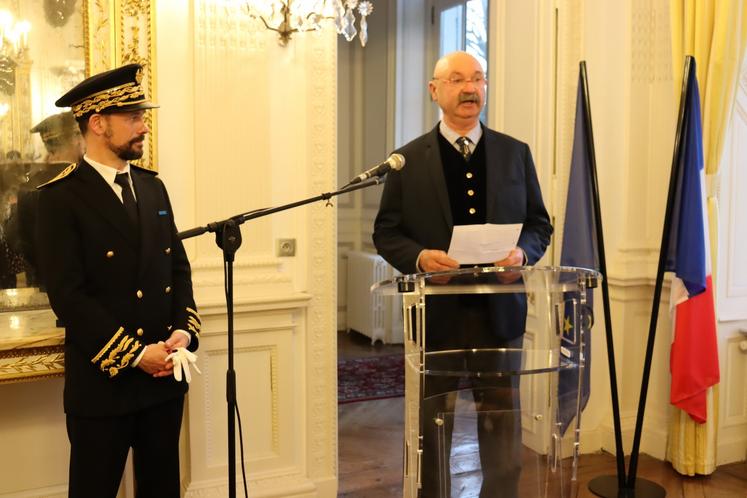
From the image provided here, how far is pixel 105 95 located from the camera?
2.37 meters

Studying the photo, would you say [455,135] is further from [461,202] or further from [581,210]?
[581,210]

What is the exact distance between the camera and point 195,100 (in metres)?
2.91

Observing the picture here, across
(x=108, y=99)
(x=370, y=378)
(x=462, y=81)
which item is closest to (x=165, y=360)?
(x=108, y=99)

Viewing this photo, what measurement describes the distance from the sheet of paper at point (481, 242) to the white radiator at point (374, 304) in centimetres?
393

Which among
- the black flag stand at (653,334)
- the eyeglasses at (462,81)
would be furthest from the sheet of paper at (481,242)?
the black flag stand at (653,334)

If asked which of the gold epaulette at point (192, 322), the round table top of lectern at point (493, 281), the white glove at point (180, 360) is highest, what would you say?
the round table top of lectern at point (493, 281)

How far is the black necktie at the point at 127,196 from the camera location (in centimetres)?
242

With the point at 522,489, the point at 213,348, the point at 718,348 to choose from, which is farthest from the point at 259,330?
the point at 718,348

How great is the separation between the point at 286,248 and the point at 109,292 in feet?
2.94

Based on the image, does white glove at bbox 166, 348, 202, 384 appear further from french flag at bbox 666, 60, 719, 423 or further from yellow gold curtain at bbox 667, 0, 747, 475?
yellow gold curtain at bbox 667, 0, 747, 475

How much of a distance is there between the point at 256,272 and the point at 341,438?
1478 millimetres

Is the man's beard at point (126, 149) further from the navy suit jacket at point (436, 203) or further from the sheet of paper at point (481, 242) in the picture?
the sheet of paper at point (481, 242)

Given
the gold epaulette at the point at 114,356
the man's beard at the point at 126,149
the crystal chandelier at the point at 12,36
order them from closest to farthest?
1. the gold epaulette at the point at 114,356
2. the man's beard at the point at 126,149
3. the crystal chandelier at the point at 12,36

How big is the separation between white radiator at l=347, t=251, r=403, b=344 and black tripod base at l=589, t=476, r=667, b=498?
2987mm
